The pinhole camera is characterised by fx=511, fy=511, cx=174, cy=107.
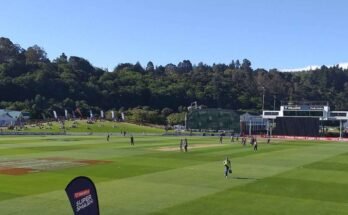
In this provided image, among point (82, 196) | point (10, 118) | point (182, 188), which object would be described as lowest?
point (182, 188)

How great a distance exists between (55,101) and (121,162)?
471 ft

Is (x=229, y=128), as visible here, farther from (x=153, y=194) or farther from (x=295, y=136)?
(x=153, y=194)

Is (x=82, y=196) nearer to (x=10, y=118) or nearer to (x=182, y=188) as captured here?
(x=182, y=188)

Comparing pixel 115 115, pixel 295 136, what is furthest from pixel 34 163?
pixel 115 115

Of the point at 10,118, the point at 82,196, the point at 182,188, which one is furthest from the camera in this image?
the point at 10,118

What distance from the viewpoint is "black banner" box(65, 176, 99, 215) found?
9.38 m

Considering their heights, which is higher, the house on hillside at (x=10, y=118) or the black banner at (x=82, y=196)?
the house on hillside at (x=10, y=118)

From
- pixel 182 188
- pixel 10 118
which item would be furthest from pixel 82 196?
pixel 10 118

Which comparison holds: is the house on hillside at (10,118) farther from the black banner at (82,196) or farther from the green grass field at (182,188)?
the black banner at (82,196)

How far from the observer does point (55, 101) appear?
18875cm

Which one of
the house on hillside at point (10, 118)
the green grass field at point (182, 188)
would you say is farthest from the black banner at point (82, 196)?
the house on hillside at point (10, 118)

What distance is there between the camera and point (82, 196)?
9.56 metres

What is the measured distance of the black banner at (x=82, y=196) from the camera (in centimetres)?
938

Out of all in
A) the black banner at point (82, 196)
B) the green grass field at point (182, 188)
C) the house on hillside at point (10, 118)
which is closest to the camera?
the black banner at point (82, 196)
